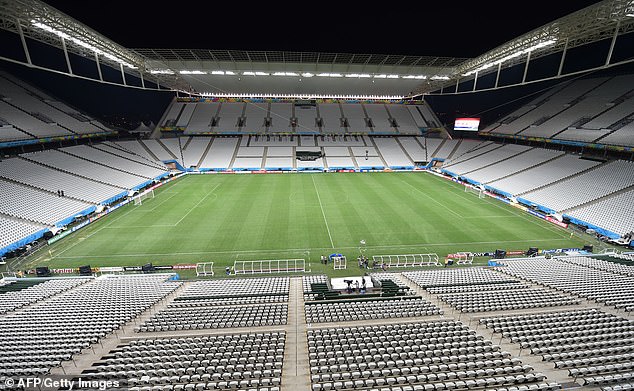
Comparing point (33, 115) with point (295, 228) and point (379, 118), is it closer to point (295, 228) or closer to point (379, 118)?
point (295, 228)

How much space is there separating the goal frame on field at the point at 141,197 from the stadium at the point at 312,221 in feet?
2.01

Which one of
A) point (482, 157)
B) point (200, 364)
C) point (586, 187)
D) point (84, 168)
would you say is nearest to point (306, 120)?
point (482, 157)

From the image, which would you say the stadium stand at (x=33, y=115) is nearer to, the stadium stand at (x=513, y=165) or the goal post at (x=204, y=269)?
the goal post at (x=204, y=269)

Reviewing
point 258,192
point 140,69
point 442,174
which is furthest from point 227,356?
point 442,174

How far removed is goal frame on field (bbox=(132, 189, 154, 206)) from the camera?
30698mm

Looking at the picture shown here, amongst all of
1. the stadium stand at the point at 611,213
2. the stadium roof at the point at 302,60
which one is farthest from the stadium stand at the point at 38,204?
the stadium stand at the point at 611,213

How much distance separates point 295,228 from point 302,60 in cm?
2446

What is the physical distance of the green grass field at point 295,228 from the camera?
2020cm

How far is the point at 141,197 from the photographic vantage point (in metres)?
32.7

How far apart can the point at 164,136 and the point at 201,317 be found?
5559 centimetres

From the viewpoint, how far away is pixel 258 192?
3550cm

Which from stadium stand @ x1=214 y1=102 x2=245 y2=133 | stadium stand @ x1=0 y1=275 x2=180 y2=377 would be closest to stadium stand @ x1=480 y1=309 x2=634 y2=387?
stadium stand @ x1=0 y1=275 x2=180 y2=377

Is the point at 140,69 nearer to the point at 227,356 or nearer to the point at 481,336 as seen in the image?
the point at 227,356

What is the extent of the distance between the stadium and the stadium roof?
0.30 metres
